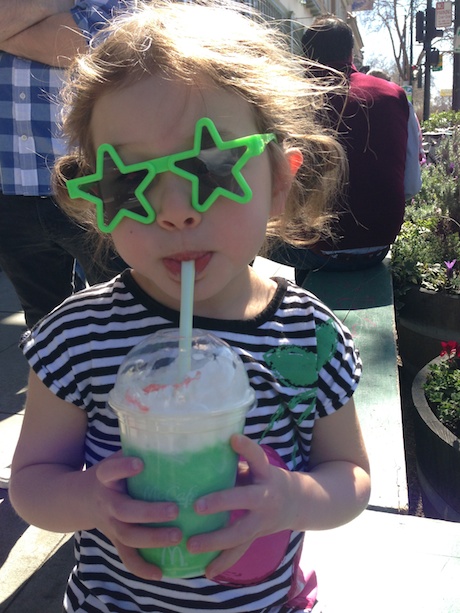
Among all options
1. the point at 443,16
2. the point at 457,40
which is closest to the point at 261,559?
the point at 457,40

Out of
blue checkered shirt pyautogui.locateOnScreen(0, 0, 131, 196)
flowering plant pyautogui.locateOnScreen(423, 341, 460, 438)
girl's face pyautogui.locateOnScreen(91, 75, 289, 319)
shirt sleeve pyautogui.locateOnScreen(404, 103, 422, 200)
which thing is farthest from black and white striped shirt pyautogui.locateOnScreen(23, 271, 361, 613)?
shirt sleeve pyautogui.locateOnScreen(404, 103, 422, 200)

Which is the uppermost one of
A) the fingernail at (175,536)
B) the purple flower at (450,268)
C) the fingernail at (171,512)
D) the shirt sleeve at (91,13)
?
the shirt sleeve at (91,13)

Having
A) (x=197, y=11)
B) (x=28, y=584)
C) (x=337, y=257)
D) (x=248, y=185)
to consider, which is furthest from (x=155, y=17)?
(x=337, y=257)

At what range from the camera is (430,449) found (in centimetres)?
296

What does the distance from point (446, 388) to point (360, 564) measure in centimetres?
151

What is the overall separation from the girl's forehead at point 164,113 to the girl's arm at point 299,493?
529 mm

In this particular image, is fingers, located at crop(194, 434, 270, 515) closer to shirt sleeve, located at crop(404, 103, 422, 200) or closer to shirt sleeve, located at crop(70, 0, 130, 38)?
shirt sleeve, located at crop(70, 0, 130, 38)

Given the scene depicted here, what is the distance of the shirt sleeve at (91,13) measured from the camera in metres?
2.20

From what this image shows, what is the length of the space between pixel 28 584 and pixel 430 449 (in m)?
1.80

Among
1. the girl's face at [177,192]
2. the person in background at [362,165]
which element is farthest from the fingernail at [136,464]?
the person in background at [362,165]

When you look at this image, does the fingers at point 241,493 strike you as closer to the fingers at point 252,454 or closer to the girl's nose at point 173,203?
the fingers at point 252,454

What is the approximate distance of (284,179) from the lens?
1357mm

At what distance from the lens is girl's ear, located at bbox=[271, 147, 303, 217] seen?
4.42ft

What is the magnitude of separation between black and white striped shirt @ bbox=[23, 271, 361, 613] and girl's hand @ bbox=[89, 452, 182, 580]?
310 millimetres
